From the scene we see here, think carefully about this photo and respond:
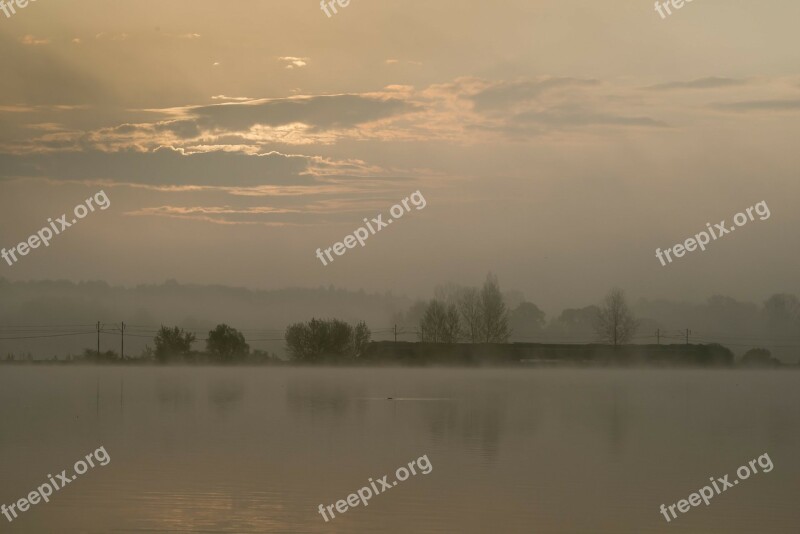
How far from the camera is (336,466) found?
2691cm

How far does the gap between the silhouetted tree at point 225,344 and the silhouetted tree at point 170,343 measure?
2431 millimetres

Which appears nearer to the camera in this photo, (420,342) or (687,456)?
(687,456)

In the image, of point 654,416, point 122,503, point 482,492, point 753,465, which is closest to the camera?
point 122,503

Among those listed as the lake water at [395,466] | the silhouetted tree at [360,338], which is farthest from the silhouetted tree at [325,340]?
the lake water at [395,466]

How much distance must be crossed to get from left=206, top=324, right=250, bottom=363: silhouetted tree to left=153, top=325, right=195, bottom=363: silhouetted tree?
2431 mm

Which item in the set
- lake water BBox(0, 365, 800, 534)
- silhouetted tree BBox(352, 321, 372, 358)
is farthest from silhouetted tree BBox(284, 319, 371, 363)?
lake water BBox(0, 365, 800, 534)

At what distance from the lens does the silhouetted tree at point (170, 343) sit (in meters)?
131

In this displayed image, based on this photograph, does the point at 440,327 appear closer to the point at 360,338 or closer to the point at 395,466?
the point at 360,338

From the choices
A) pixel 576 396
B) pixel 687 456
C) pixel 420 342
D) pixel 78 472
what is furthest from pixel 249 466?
pixel 420 342

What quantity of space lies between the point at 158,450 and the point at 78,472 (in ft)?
14.4

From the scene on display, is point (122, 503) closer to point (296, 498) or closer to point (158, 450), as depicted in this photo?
point (296, 498)

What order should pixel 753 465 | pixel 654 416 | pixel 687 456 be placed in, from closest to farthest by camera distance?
pixel 753 465 → pixel 687 456 → pixel 654 416

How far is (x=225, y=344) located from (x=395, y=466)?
355ft

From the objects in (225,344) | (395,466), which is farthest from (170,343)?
(395,466)
